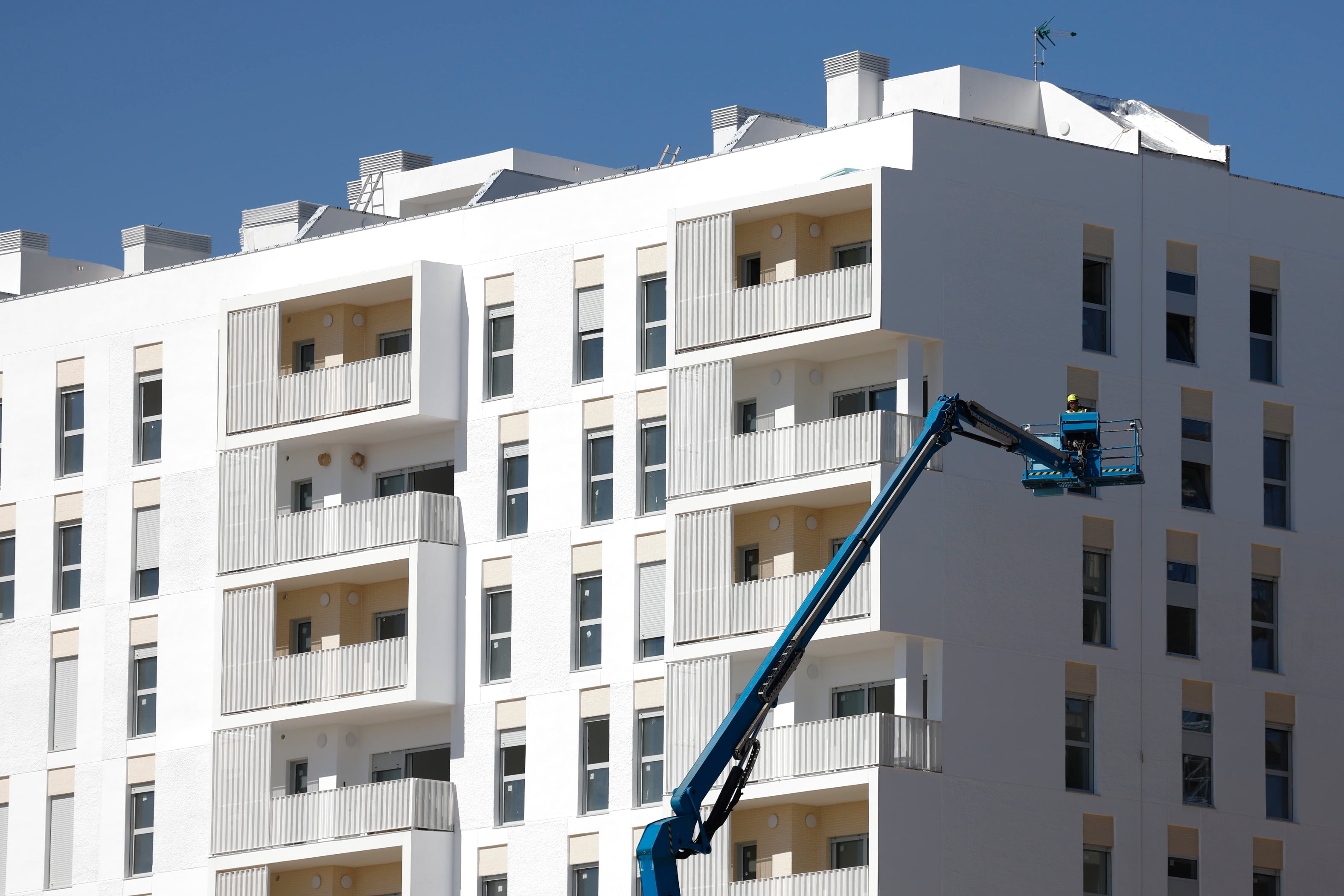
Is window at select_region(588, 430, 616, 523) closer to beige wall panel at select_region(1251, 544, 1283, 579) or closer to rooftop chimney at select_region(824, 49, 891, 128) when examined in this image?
rooftop chimney at select_region(824, 49, 891, 128)

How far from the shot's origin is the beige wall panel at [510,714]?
7088cm

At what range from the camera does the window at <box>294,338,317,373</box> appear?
249 feet

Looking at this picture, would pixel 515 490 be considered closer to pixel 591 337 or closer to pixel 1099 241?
pixel 591 337

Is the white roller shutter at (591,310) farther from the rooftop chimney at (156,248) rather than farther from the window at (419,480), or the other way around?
the rooftop chimney at (156,248)

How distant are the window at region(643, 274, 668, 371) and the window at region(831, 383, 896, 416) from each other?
4.40 m

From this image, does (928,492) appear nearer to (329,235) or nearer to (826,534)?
(826,534)

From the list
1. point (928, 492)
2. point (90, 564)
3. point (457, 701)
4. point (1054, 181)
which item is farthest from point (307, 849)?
point (1054, 181)

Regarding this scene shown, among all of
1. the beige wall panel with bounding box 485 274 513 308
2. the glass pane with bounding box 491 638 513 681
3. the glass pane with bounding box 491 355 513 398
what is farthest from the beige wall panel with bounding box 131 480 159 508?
the glass pane with bounding box 491 638 513 681

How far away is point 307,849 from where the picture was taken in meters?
72.0

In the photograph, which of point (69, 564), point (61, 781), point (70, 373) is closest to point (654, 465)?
point (69, 564)

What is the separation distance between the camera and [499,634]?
71.9 metres

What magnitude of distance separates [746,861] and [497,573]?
968cm

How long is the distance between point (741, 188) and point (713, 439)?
6.17m

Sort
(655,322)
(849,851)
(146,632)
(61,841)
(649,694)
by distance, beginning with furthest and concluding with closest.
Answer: (61,841) < (146,632) < (655,322) < (649,694) < (849,851)
